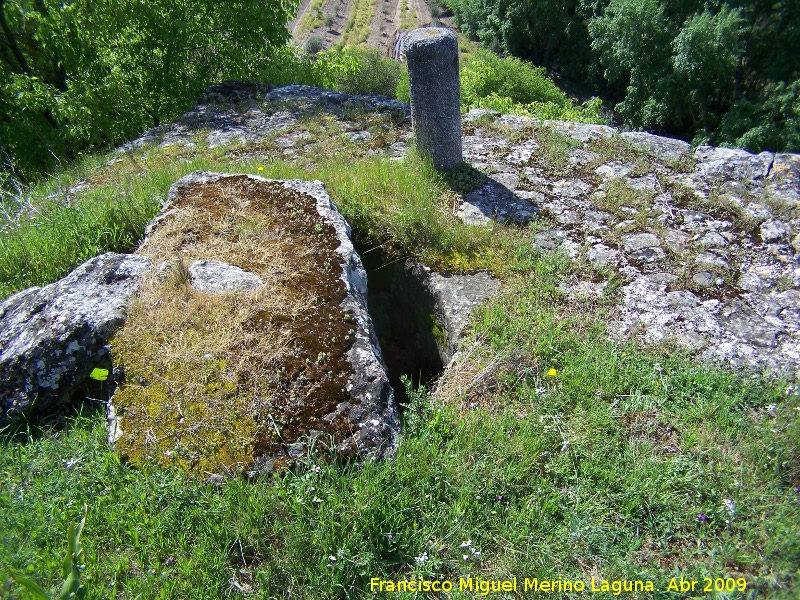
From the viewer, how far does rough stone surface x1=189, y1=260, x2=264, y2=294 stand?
3.66 meters

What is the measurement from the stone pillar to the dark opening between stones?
155 cm

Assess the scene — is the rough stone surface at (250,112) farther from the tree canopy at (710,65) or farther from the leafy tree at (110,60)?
the tree canopy at (710,65)

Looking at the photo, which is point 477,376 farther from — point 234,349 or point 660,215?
point 660,215

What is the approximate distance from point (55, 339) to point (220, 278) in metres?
1.06

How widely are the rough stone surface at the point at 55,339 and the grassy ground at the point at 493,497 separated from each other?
0.23 m

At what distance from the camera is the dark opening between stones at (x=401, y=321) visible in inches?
177

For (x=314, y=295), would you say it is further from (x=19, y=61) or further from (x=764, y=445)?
(x=19, y=61)

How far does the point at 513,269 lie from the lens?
447 cm

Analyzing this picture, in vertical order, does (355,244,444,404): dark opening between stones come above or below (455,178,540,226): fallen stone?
below

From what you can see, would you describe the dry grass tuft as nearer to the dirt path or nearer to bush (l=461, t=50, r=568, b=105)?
bush (l=461, t=50, r=568, b=105)

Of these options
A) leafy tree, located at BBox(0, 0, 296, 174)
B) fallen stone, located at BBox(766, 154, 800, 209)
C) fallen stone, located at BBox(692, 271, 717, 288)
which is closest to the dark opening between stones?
fallen stone, located at BBox(692, 271, 717, 288)

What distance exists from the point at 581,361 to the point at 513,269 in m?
1.16

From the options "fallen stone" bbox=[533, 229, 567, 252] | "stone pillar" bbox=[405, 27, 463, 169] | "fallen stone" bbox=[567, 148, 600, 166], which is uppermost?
"stone pillar" bbox=[405, 27, 463, 169]

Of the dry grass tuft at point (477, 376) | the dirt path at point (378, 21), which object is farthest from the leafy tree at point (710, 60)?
the dirt path at point (378, 21)
